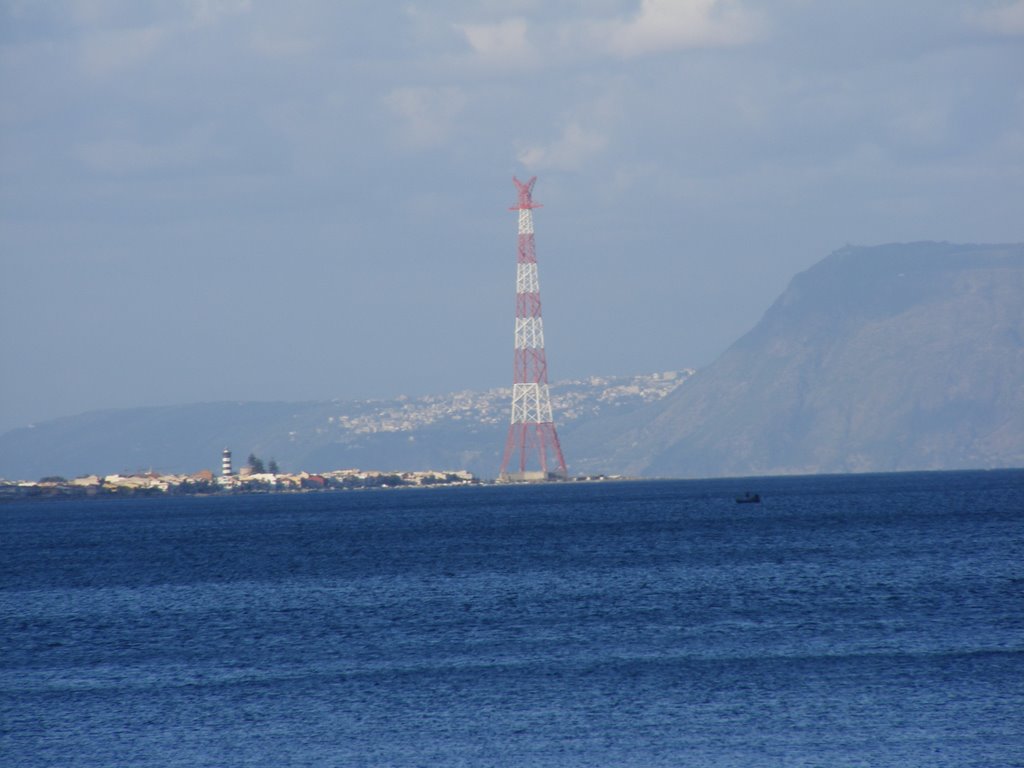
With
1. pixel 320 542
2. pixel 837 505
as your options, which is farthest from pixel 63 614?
pixel 837 505

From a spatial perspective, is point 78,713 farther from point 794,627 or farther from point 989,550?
point 989,550

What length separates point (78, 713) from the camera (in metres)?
41.2

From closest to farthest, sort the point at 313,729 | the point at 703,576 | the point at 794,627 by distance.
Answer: the point at 313,729 < the point at 794,627 < the point at 703,576

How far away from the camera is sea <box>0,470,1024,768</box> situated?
118 ft

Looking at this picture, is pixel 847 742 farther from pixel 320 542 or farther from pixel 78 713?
pixel 320 542

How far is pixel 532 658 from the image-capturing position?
47.9 metres

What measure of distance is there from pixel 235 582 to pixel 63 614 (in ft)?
49.4

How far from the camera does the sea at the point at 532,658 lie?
3591 cm

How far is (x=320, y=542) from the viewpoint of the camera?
120562mm

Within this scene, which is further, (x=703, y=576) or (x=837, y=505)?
(x=837, y=505)

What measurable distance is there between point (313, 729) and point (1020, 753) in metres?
16.4

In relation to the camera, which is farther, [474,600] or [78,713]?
[474,600]

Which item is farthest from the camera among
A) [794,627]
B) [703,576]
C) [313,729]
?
[703,576]

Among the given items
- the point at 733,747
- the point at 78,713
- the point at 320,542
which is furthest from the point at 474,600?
the point at 320,542
